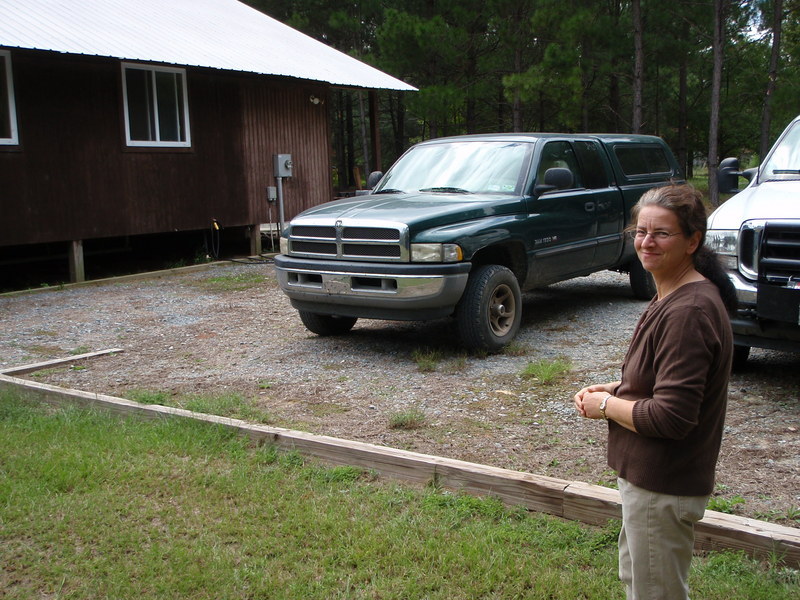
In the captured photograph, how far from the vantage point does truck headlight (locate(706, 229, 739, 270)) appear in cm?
559

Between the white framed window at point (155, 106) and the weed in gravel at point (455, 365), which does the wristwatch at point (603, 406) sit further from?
the white framed window at point (155, 106)

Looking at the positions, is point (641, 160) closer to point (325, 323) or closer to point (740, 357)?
point (740, 357)

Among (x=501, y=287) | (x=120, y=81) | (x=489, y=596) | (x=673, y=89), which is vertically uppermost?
(x=673, y=89)

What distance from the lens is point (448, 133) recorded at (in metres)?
39.1

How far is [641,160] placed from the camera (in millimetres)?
9555

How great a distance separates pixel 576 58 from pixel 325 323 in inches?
773

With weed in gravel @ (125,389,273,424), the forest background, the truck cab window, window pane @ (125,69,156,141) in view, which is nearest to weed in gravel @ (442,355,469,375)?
weed in gravel @ (125,389,273,424)

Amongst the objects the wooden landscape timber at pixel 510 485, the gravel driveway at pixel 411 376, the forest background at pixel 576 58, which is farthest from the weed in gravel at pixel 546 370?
the forest background at pixel 576 58

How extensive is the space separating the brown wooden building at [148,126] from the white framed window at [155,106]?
0.07 feet

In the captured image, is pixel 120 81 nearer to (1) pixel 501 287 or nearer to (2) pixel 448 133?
(1) pixel 501 287

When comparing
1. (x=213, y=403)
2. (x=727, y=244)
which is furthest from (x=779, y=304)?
(x=213, y=403)

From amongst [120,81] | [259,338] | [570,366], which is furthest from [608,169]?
[120,81]

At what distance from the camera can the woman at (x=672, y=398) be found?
7.18 feet

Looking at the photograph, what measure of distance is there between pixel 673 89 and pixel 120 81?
29.9 meters
